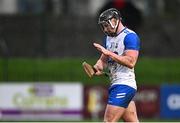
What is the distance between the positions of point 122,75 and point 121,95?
300 mm

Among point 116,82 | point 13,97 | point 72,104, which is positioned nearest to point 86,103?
point 72,104

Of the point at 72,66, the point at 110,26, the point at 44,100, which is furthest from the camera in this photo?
the point at 72,66

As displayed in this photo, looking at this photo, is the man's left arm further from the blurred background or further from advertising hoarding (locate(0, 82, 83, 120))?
advertising hoarding (locate(0, 82, 83, 120))

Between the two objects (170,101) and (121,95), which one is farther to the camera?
(170,101)

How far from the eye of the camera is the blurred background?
26.6 meters

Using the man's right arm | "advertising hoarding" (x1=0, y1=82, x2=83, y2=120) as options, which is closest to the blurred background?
"advertising hoarding" (x1=0, y1=82, x2=83, y2=120)

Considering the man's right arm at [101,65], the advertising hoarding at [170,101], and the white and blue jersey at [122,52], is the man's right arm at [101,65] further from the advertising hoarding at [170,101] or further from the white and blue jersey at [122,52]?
the advertising hoarding at [170,101]

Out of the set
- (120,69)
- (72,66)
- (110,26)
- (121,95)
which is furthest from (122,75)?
(72,66)

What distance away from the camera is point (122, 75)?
1251 centimetres

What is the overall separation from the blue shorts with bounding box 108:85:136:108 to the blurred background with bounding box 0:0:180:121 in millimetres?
13230

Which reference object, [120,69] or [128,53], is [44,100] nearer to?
[120,69]

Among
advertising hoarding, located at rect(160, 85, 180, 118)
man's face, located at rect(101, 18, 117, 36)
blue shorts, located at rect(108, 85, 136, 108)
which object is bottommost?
advertising hoarding, located at rect(160, 85, 180, 118)

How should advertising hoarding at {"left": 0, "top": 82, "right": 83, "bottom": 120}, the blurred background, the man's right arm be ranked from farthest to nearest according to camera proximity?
1. the blurred background
2. advertising hoarding at {"left": 0, "top": 82, "right": 83, "bottom": 120}
3. the man's right arm

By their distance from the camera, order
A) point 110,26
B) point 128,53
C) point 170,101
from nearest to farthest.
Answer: point 128,53, point 110,26, point 170,101
